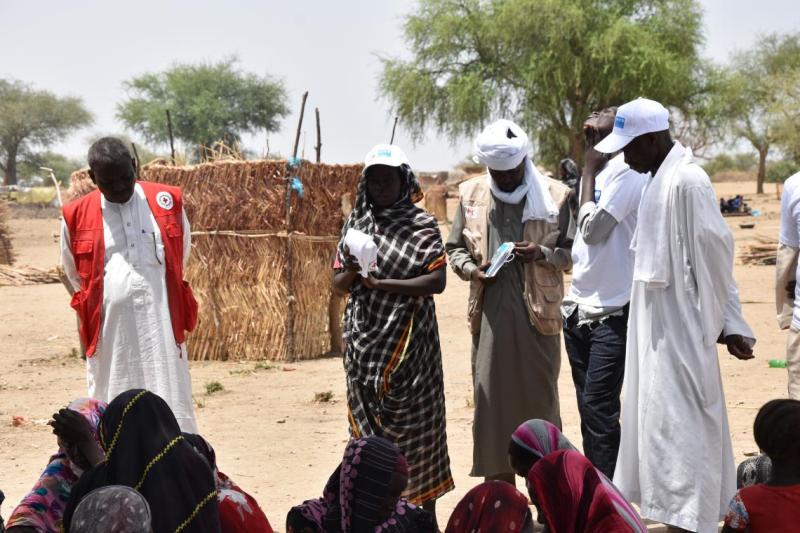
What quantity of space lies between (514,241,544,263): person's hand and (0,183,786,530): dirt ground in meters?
1.47

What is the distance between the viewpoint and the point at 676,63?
111ft

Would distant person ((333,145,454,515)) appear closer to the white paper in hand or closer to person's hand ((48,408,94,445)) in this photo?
the white paper in hand

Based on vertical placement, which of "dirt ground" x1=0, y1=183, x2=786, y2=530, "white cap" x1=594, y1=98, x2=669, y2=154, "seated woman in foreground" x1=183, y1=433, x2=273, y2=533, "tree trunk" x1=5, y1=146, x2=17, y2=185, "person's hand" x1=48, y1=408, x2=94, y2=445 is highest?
"tree trunk" x1=5, y1=146, x2=17, y2=185

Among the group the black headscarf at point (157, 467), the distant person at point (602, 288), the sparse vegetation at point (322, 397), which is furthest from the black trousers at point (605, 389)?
the sparse vegetation at point (322, 397)

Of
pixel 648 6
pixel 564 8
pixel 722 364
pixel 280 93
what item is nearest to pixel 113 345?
pixel 722 364

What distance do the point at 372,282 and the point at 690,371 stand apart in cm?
154

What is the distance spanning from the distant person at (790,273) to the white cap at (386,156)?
200cm

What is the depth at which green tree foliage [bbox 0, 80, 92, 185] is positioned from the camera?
62688mm

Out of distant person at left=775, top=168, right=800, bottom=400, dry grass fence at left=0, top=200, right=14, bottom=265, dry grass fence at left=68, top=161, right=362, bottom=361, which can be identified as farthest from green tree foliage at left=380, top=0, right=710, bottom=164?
distant person at left=775, top=168, right=800, bottom=400

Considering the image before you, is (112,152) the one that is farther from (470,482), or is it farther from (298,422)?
(298,422)

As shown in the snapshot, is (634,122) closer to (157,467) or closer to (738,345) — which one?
(738,345)

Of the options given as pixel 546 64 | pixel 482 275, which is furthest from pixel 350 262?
pixel 546 64

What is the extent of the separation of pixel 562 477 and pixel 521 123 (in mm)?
33047

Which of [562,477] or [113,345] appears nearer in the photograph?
[562,477]
